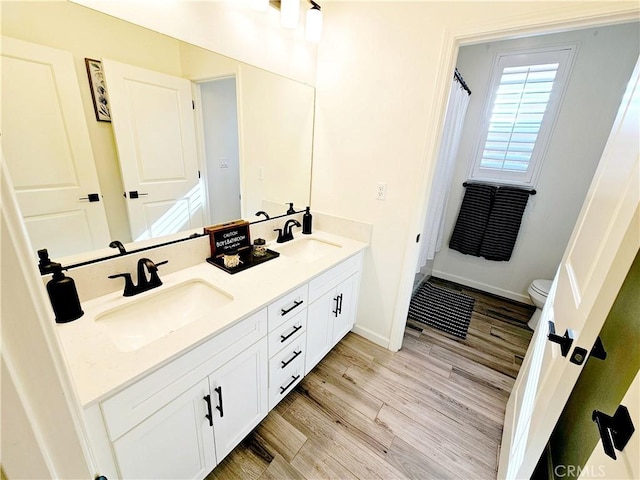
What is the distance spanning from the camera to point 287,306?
53.0 inches

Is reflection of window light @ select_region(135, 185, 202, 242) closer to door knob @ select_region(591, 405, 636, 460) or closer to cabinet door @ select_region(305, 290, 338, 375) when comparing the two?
cabinet door @ select_region(305, 290, 338, 375)

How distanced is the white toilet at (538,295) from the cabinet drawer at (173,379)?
249cm

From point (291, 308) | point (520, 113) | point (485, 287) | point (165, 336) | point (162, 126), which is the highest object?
point (520, 113)

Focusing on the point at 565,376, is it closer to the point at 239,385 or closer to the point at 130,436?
the point at 239,385

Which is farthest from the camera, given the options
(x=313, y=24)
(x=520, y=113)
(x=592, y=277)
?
(x=520, y=113)

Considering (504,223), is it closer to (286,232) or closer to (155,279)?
(286,232)

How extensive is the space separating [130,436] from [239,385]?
1.39ft

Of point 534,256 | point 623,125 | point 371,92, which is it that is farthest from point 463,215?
point 623,125

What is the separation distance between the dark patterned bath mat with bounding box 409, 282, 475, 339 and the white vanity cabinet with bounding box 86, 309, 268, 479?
5.67 ft

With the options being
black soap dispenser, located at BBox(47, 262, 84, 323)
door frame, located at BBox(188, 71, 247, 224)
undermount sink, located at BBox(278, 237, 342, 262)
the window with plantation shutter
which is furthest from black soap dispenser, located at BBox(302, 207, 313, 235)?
the window with plantation shutter

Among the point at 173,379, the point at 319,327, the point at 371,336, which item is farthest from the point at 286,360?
the point at 371,336

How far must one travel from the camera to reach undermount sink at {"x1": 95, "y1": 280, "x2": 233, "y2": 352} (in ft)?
3.46

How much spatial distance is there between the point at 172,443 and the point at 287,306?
0.66 m

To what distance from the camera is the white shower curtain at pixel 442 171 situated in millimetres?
2098
